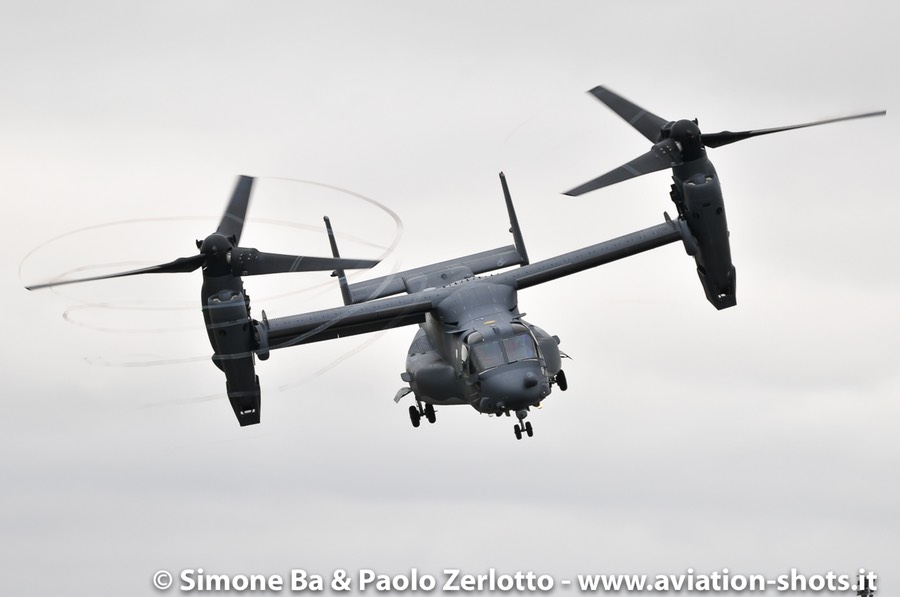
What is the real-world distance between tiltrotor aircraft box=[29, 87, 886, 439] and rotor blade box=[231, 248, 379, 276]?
0.03 metres

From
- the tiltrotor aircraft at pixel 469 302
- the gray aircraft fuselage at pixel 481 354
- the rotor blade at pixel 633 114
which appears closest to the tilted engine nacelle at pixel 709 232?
the tiltrotor aircraft at pixel 469 302

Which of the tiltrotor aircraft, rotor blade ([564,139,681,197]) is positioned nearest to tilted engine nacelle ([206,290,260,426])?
the tiltrotor aircraft

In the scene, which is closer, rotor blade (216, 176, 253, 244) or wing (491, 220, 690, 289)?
rotor blade (216, 176, 253, 244)

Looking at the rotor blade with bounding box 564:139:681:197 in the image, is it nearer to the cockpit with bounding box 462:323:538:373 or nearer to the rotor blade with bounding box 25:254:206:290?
the cockpit with bounding box 462:323:538:373

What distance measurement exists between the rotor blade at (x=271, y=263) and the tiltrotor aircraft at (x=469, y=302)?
32mm

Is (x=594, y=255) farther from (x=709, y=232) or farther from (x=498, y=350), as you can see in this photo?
(x=498, y=350)

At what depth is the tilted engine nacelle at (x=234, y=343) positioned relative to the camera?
165 ft

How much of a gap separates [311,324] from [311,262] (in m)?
3.97

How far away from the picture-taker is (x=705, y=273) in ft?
185

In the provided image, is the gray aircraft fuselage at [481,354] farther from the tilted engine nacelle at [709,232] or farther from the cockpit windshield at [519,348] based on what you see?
the tilted engine nacelle at [709,232]

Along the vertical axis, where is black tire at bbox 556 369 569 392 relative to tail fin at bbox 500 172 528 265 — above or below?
below

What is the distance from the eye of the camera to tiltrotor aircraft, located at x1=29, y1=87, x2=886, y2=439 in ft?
165

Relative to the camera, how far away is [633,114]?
187 ft

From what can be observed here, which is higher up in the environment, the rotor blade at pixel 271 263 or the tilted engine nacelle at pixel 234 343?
the rotor blade at pixel 271 263
